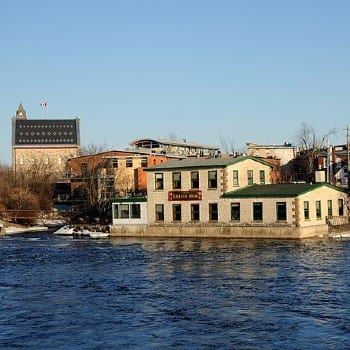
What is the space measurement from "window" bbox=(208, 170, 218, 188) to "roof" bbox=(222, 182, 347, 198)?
5.04 ft

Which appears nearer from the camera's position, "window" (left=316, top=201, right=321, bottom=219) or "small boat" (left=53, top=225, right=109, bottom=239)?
"window" (left=316, top=201, right=321, bottom=219)

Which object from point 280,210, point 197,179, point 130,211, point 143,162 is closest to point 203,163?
point 197,179

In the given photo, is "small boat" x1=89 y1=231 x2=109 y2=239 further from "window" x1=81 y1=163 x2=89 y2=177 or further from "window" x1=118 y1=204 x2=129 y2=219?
"window" x1=81 y1=163 x2=89 y2=177

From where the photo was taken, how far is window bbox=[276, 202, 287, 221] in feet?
166

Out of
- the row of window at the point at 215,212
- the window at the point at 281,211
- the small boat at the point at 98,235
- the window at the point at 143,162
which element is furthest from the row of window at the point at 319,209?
the window at the point at 143,162

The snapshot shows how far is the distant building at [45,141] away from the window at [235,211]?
82661 mm

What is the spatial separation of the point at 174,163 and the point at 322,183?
1351 centimetres

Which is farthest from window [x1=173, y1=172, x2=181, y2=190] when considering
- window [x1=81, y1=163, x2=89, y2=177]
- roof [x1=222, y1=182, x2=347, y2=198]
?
window [x1=81, y1=163, x2=89, y2=177]

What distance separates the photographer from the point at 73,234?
61.1m

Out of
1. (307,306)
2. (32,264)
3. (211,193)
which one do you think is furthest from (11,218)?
(307,306)

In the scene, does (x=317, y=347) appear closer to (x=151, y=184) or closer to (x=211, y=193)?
(x=211, y=193)

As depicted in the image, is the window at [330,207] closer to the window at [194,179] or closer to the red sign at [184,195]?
the red sign at [184,195]

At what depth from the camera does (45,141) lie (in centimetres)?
13625

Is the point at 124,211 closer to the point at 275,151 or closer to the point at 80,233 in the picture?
the point at 80,233
